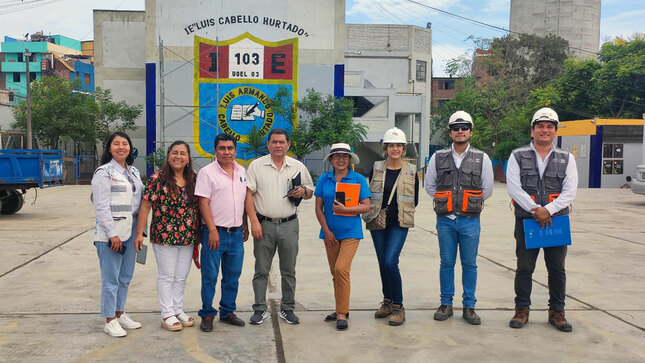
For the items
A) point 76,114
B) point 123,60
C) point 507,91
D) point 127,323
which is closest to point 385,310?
point 127,323

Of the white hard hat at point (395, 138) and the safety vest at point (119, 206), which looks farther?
the white hard hat at point (395, 138)

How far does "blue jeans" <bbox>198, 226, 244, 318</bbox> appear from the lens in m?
5.12

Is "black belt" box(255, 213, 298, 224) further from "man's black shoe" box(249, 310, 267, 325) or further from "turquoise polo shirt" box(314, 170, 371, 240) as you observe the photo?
"man's black shoe" box(249, 310, 267, 325)

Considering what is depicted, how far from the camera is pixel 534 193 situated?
5.33m

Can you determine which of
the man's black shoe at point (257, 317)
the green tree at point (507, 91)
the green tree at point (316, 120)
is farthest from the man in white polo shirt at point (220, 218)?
the green tree at point (507, 91)

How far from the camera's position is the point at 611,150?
1209 inches

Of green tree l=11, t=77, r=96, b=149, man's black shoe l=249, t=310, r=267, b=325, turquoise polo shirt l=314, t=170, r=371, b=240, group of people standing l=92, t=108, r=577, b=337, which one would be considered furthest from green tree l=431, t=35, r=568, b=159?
man's black shoe l=249, t=310, r=267, b=325

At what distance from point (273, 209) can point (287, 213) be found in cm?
13

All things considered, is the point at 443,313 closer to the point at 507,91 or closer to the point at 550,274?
the point at 550,274

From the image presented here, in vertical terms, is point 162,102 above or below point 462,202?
above

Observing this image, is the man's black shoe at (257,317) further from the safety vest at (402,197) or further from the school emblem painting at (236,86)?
the school emblem painting at (236,86)

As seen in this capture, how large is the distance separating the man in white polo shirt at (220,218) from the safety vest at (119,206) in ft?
1.88

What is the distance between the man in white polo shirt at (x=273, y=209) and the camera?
527 cm

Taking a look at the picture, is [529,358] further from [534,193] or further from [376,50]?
[376,50]
